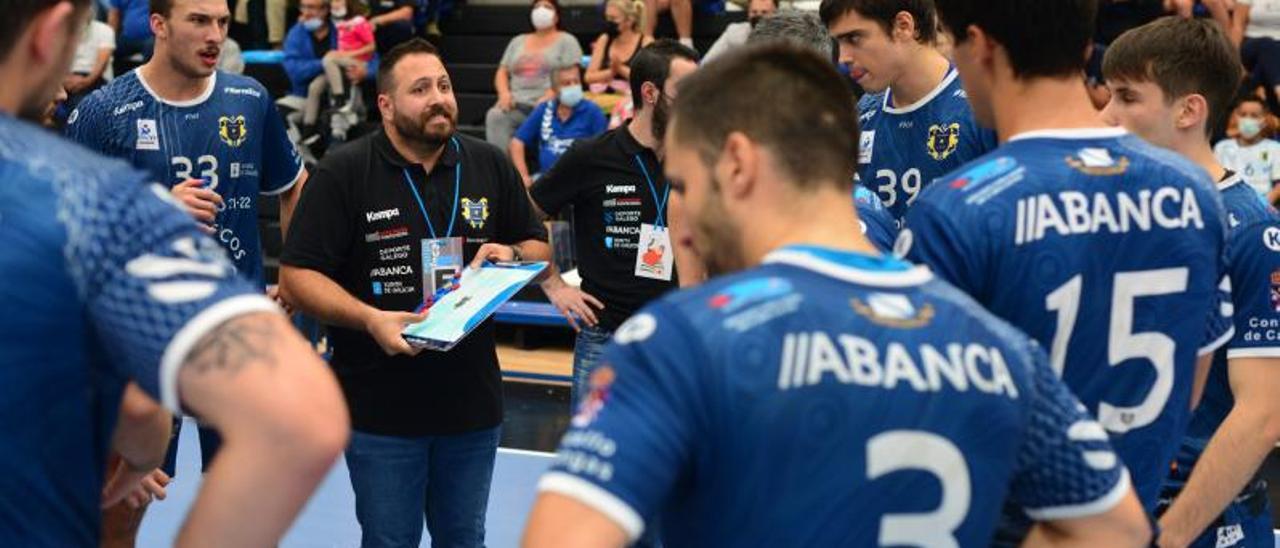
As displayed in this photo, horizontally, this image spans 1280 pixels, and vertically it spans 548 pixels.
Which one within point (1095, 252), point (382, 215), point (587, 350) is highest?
point (1095, 252)

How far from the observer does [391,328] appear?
169 inches

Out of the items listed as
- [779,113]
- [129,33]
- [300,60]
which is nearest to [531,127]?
[300,60]

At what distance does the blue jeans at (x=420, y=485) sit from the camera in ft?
14.9

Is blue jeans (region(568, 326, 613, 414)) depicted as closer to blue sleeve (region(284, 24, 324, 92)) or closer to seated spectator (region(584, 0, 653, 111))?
seated spectator (region(584, 0, 653, 111))

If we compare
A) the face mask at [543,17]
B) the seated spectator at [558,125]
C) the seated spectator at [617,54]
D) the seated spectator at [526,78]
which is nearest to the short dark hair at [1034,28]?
the seated spectator at [558,125]

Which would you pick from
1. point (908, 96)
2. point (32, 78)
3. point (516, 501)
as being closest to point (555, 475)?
point (32, 78)

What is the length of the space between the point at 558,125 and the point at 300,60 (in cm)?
286

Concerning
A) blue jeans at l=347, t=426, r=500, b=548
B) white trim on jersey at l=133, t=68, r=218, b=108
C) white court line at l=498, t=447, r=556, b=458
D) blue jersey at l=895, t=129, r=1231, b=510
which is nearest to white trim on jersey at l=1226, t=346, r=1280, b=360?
blue jersey at l=895, t=129, r=1231, b=510

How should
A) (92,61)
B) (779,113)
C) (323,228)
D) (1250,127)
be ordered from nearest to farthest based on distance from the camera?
(779,113), (323,228), (1250,127), (92,61)

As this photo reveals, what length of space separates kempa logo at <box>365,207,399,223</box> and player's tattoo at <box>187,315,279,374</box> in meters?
2.90

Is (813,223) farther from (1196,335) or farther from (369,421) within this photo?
(369,421)

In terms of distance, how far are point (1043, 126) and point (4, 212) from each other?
169cm

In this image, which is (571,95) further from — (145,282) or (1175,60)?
(145,282)

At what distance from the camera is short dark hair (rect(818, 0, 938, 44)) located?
4.18 metres
